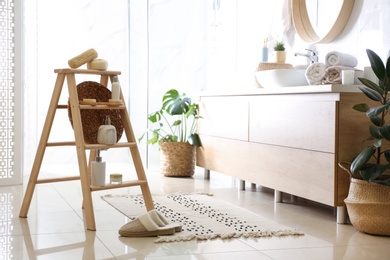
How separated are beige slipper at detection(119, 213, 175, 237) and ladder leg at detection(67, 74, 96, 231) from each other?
214 millimetres

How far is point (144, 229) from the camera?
288 centimetres

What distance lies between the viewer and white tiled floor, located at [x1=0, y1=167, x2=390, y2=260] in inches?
102

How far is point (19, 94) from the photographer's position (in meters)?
4.63

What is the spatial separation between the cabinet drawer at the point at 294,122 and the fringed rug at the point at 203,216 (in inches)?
19.2

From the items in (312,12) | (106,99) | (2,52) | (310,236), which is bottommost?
(310,236)

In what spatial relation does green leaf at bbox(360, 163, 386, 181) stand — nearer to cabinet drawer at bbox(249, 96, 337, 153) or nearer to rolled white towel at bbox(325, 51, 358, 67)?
cabinet drawer at bbox(249, 96, 337, 153)

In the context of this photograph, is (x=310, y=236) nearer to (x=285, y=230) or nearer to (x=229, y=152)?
(x=285, y=230)

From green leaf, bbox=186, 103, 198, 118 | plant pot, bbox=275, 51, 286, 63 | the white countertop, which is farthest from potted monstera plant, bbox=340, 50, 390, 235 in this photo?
green leaf, bbox=186, 103, 198, 118

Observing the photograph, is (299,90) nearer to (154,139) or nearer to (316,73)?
(316,73)

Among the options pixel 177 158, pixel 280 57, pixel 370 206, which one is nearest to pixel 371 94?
pixel 370 206

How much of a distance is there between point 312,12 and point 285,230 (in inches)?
75.9

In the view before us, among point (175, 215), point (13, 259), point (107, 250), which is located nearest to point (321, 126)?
→ point (175, 215)

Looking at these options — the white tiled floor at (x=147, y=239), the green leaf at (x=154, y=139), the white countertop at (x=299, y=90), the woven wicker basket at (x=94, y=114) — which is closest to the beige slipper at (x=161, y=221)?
the white tiled floor at (x=147, y=239)

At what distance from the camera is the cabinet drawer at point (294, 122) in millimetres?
3270
